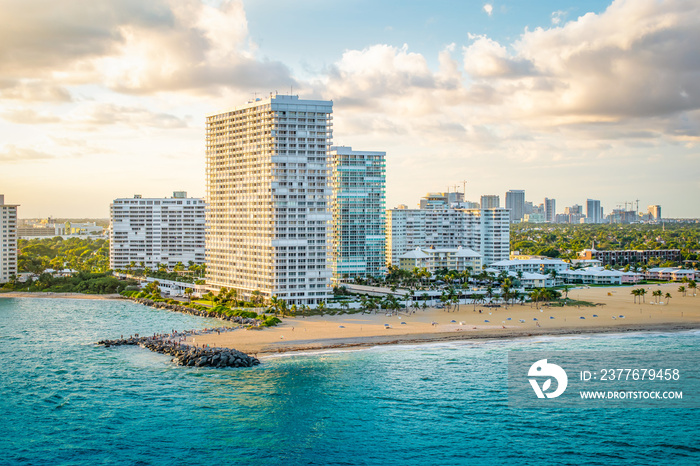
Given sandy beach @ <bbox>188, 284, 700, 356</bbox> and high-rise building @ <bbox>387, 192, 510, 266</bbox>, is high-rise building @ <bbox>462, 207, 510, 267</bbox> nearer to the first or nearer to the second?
high-rise building @ <bbox>387, 192, 510, 266</bbox>

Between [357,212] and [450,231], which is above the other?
[357,212]

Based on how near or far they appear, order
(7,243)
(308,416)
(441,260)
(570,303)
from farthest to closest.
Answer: (441,260) → (7,243) → (570,303) → (308,416)

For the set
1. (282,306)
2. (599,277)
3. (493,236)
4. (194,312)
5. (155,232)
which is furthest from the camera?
(155,232)

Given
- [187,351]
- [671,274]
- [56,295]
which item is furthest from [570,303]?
[56,295]

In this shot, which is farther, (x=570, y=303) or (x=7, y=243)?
(x=7, y=243)

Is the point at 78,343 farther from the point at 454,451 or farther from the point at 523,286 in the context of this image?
the point at 523,286

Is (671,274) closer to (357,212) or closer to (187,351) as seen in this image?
(357,212)

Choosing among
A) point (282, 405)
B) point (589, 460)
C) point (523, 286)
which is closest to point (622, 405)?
point (589, 460)
